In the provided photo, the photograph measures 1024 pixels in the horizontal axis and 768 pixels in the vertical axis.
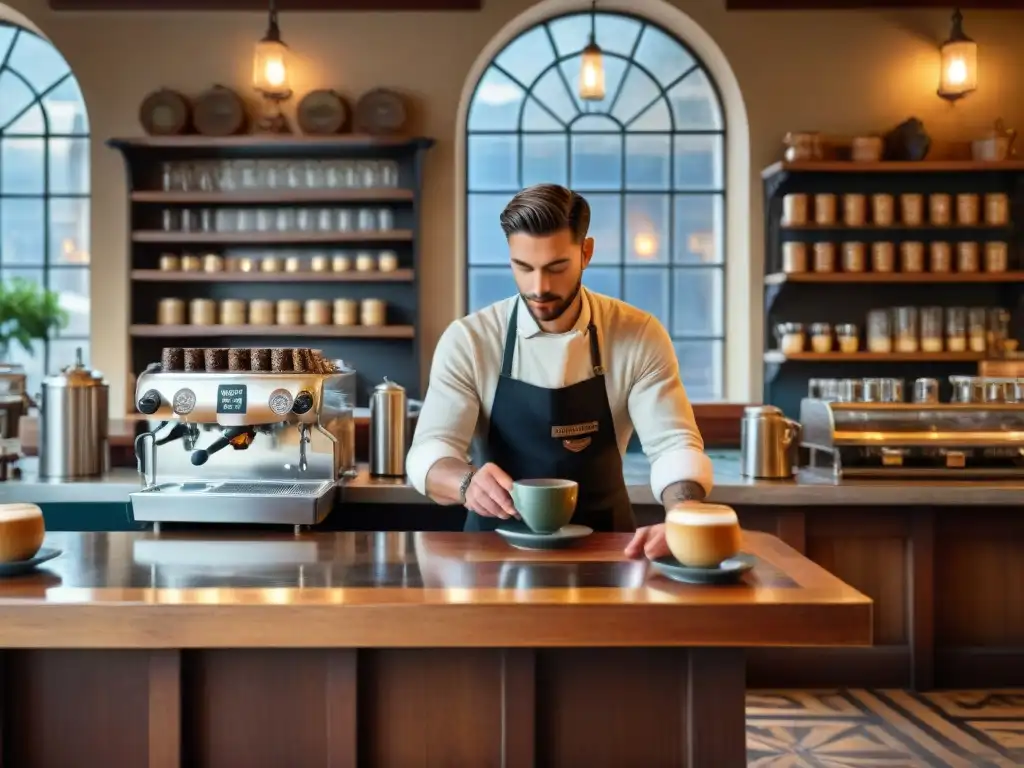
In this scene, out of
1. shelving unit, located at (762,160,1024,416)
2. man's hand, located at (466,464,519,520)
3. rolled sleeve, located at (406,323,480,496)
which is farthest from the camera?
shelving unit, located at (762,160,1024,416)

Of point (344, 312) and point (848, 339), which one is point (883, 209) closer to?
point (848, 339)

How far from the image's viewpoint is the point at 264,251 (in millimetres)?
5516

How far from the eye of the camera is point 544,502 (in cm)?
182

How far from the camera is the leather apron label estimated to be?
2398 mm

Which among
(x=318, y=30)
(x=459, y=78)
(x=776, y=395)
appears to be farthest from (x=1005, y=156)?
(x=318, y=30)

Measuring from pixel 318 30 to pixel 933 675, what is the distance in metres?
4.35

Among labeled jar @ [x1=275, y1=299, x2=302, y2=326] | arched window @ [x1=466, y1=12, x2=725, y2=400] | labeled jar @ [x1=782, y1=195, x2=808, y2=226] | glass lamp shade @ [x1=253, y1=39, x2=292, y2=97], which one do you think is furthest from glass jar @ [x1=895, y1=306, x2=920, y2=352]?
glass lamp shade @ [x1=253, y1=39, x2=292, y2=97]

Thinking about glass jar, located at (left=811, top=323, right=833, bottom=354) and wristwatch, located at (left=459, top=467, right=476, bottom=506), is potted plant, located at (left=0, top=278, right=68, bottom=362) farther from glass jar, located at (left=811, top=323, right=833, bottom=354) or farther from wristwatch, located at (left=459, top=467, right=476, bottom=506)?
wristwatch, located at (left=459, top=467, right=476, bottom=506)

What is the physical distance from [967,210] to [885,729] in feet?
10.1

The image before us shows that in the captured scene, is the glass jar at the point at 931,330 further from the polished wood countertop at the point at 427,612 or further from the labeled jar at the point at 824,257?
the polished wood countertop at the point at 427,612

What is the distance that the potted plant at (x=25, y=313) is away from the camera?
17.9 ft

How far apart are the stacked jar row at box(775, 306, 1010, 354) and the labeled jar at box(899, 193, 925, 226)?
441mm

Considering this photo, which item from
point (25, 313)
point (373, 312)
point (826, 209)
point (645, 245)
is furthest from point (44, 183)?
point (826, 209)

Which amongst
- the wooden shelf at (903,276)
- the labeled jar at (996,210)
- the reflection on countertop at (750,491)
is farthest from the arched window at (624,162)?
the reflection on countertop at (750,491)
